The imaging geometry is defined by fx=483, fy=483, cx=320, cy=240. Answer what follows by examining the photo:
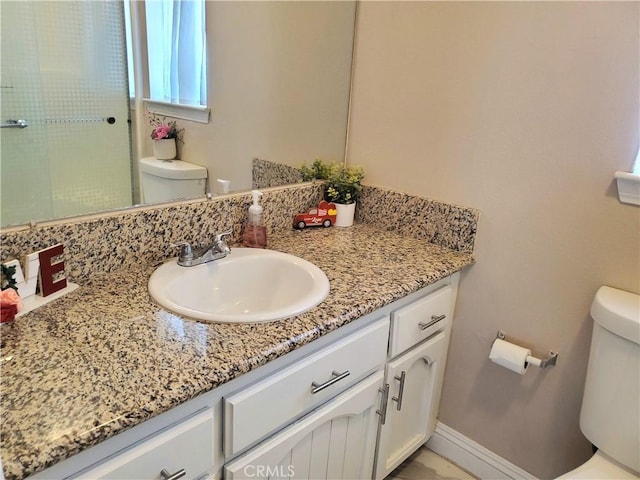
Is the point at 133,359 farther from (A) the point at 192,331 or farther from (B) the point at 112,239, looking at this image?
(B) the point at 112,239

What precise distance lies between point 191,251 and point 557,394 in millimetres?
1126

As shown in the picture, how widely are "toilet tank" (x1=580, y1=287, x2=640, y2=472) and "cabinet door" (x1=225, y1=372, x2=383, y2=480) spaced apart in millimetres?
538

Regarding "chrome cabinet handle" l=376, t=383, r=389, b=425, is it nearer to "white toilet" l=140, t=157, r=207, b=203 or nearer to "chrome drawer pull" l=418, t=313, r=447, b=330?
"chrome drawer pull" l=418, t=313, r=447, b=330

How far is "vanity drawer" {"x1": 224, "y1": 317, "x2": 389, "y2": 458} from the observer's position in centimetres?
92

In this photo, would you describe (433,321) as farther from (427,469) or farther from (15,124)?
(15,124)

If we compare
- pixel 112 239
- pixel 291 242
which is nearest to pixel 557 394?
pixel 291 242

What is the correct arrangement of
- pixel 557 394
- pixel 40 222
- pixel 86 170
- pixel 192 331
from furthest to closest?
pixel 557 394 < pixel 86 170 < pixel 40 222 < pixel 192 331

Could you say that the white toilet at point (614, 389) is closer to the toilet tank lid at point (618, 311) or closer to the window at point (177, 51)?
the toilet tank lid at point (618, 311)

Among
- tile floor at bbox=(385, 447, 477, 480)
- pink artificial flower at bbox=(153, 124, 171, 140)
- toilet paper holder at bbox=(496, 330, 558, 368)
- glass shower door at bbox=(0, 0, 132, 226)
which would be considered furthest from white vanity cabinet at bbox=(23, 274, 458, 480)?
pink artificial flower at bbox=(153, 124, 171, 140)

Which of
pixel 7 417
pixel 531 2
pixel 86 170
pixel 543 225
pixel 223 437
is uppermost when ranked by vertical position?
pixel 531 2

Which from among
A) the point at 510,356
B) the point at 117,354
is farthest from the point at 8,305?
the point at 510,356

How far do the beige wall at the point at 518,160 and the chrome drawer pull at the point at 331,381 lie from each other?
61 centimetres

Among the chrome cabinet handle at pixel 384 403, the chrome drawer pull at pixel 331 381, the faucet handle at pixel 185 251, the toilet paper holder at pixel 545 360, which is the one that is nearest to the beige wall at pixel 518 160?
the toilet paper holder at pixel 545 360

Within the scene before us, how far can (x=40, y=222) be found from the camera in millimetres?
1054
